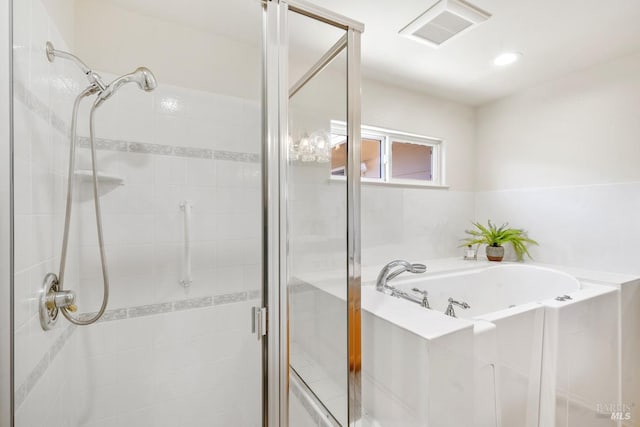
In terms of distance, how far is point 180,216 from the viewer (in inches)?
58.5

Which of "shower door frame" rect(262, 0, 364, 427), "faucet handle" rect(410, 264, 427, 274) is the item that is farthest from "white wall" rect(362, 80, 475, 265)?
"shower door frame" rect(262, 0, 364, 427)

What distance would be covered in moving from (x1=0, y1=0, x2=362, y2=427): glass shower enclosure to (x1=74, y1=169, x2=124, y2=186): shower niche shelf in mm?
19

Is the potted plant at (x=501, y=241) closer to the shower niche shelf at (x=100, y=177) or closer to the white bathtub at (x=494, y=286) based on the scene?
the white bathtub at (x=494, y=286)

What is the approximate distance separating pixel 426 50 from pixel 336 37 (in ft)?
4.09

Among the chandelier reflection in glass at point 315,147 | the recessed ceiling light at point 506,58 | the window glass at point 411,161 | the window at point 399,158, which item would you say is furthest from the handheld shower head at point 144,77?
the recessed ceiling light at point 506,58

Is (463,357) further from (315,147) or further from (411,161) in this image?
(411,161)

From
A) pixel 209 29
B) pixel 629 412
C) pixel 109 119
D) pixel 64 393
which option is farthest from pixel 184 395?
pixel 629 412

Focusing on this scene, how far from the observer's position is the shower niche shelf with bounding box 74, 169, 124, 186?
4.06 ft

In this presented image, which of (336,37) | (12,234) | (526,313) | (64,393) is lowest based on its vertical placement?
Answer: (64,393)

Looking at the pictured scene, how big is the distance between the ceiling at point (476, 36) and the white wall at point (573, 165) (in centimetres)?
18

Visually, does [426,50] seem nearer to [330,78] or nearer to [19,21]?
[330,78]

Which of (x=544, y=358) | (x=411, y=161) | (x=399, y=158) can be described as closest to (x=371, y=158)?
(x=399, y=158)

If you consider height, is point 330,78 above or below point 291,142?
above

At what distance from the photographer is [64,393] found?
3.84 ft
